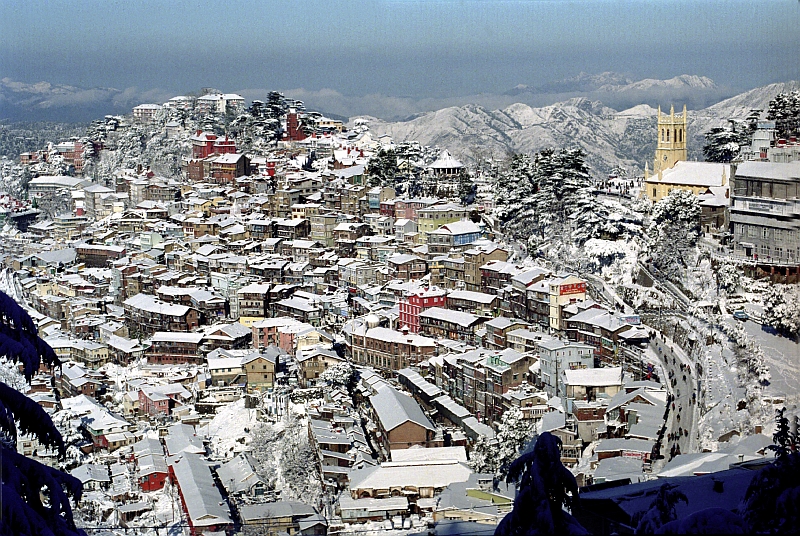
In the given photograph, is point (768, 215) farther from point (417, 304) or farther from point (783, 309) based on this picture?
point (417, 304)

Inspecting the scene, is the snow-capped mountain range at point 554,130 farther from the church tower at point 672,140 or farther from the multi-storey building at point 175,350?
the multi-storey building at point 175,350

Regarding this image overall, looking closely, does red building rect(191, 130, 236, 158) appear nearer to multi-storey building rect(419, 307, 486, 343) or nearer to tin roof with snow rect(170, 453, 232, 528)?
multi-storey building rect(419, 307, 486, 343)

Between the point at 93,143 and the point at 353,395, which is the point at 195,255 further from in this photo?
the point at 93,143

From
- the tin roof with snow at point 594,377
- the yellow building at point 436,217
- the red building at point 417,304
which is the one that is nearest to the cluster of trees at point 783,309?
the tin roof with snow at point 594,377

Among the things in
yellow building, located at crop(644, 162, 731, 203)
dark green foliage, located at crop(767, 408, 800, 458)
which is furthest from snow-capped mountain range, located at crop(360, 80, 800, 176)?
dark green foliage, located at crop(767, 408, 800, 458)

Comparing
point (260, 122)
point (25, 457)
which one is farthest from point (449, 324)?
point (260, 122)
